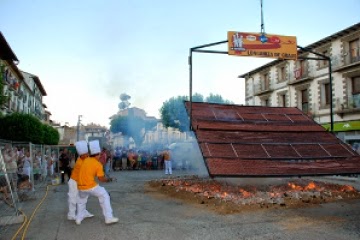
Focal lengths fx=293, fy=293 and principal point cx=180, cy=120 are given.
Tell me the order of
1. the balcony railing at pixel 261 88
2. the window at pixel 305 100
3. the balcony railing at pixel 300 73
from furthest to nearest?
the balcony railing at pixel 261 88
the window at pixel 305 100
the balcony railing at pixel 300 73

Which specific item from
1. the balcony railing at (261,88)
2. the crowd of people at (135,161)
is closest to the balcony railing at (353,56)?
the balcony railing at (261,88)

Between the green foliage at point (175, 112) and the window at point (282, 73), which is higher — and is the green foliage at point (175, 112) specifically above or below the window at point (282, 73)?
below

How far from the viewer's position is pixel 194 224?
5.71 metres

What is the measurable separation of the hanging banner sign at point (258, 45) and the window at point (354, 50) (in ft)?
55.5

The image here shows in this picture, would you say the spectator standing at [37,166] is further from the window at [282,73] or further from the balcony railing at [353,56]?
the window at [282,73]

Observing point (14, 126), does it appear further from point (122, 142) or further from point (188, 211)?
point (122, 142)

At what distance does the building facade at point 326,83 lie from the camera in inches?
920

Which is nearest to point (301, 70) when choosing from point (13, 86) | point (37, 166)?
point (37, 166)

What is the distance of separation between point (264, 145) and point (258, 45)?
3.26 metres

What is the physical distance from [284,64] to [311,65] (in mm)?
3888

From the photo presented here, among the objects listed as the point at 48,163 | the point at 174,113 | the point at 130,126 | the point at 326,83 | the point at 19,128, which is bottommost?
the point at 48,163

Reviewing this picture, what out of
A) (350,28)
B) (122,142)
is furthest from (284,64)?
(122,142)

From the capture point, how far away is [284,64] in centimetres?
3120

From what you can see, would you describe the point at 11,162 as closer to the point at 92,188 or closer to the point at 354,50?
the point at 92,188
